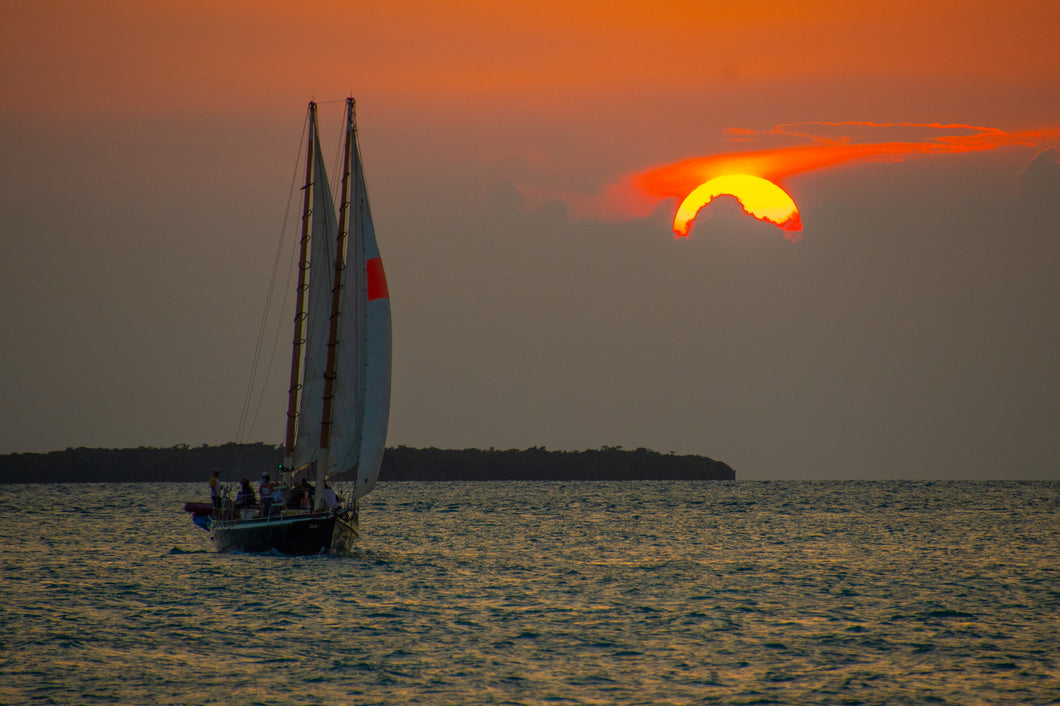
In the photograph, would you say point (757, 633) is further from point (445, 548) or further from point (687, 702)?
point (445, 548)

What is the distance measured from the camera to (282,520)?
46.0 meters

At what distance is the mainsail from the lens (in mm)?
46031

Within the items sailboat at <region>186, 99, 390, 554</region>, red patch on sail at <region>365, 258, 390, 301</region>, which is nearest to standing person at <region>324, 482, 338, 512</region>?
sailboat at <region>186, 99, 390, 554</region>

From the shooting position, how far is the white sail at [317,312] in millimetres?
49656

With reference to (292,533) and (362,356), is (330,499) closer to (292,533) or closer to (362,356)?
(292,533)

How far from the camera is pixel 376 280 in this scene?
46094 mm

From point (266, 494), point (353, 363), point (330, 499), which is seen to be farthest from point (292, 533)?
point (353, 363)

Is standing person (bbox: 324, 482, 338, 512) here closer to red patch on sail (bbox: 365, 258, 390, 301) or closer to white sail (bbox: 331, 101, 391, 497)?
white sail (bbox: 331, 101, 391, 497)

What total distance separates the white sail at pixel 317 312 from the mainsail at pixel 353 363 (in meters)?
0.07

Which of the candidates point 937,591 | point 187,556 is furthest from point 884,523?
point 187,556

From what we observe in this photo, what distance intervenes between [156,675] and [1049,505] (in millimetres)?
120066

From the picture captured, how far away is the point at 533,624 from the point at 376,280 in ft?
57.4

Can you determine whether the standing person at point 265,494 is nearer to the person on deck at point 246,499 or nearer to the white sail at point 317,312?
the person on deck at point 246,499

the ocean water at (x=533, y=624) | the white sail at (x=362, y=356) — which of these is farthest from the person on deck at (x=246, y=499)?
the white sail at (x=362, y=356)
